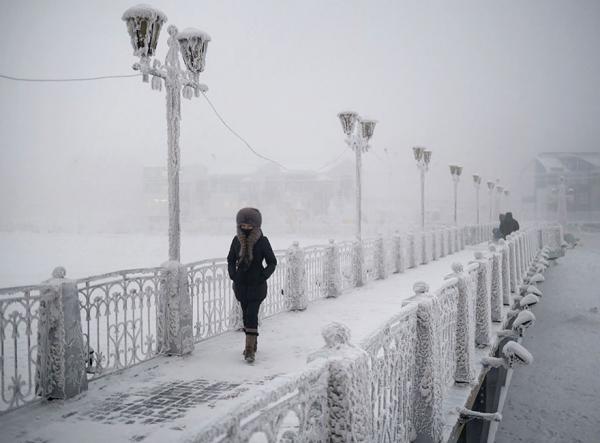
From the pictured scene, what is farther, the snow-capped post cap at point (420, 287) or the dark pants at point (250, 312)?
the dark pants at point (250, 312)

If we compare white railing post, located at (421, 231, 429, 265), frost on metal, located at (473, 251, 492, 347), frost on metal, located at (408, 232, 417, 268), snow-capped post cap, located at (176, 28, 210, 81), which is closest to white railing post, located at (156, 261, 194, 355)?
snow-capped post cap, located at (176, 28, 210, 81)

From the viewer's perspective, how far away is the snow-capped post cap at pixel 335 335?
2620 mm

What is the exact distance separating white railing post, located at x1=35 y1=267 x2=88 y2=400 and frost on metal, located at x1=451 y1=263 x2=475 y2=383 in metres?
4.62

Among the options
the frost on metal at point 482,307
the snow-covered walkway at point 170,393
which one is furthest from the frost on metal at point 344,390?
the frost on metal at point 482,307

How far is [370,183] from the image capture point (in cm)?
9988

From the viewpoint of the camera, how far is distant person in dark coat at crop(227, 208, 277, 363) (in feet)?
21.3

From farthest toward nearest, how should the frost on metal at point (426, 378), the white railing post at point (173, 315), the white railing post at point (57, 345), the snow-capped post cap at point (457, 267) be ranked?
the white railing post at point (173, 315) → the snow-capped post cap at point (457, 267) → the white railing post at point (57, 345) → the frost on metal at point (426, 378)

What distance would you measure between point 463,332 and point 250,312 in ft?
9.29

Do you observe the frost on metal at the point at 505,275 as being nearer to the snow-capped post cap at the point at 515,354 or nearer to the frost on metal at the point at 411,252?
the snow-capped post cap at the point at 515,354

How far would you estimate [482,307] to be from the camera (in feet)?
25.3

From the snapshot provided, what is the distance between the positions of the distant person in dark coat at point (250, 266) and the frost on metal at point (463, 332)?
8.06 ft

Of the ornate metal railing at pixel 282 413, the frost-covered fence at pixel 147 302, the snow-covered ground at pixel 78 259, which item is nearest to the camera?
the ornate metal railing at pixel 282 413

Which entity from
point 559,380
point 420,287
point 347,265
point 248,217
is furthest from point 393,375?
point 347,265

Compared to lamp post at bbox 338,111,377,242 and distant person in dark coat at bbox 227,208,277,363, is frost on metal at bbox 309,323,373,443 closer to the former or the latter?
distant person in dark coat at bbox 227,208,277,363
